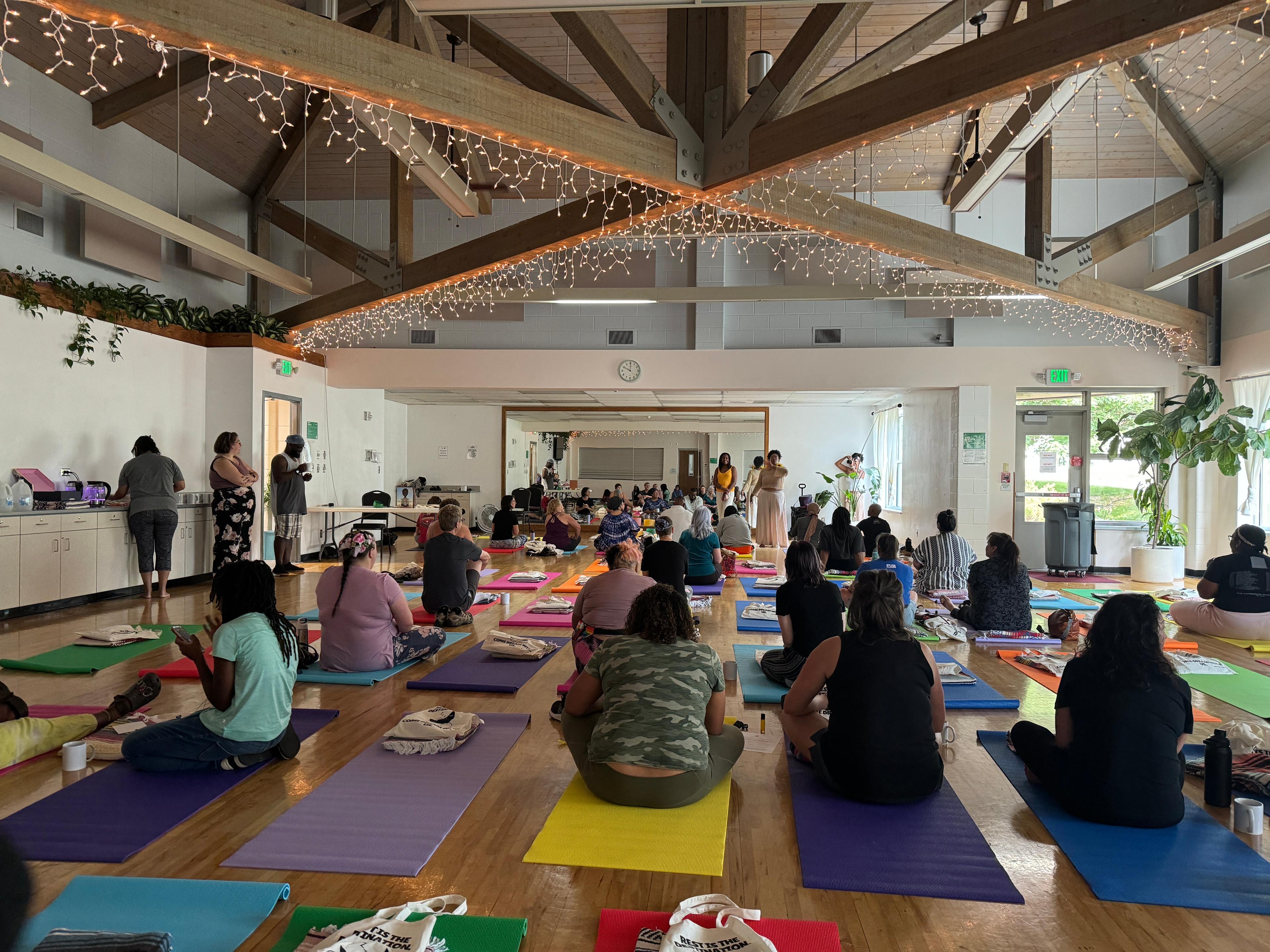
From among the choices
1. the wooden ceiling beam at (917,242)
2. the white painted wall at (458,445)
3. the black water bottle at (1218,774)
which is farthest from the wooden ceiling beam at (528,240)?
the white painted wall at (458,445)

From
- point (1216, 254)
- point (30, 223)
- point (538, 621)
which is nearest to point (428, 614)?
point (538, 621)

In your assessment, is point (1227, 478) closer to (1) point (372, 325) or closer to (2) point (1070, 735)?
(2) point (1070, 735)

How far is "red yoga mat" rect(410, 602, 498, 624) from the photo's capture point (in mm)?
6902

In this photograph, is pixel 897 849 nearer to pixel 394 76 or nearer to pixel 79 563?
pixel 394 76

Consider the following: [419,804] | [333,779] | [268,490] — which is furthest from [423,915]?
[268,490]

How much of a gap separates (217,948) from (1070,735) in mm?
2899

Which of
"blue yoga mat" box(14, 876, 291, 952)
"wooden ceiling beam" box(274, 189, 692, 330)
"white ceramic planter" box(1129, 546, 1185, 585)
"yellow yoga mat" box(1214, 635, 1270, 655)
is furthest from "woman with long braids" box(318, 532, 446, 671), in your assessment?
"white ceramic planter" box(1129, 546, 1185, 585)

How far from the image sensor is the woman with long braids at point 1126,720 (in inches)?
115

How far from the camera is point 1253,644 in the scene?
249 inches

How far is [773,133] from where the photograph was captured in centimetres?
451

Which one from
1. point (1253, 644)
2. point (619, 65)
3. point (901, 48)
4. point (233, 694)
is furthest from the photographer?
point (1253, 644)

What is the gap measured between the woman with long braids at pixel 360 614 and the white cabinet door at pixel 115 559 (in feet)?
12.0

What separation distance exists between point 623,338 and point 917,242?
20.9 ft

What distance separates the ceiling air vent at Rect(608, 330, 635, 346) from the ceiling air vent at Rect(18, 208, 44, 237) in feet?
22.9
